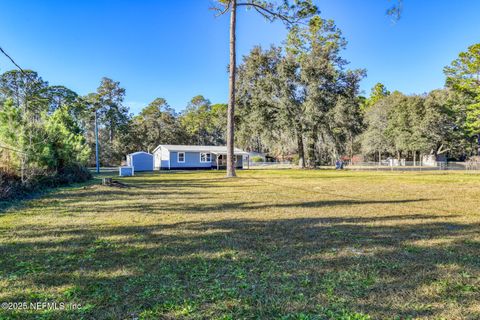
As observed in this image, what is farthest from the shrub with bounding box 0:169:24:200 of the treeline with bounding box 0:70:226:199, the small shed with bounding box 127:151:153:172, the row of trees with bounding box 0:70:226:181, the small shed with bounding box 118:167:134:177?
the small shed with bounding box 127:151:153:172

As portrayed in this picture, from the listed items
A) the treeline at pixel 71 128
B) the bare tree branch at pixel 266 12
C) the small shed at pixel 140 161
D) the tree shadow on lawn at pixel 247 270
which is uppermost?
the bare tree branch at pixel 266 12

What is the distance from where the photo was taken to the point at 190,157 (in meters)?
29.7

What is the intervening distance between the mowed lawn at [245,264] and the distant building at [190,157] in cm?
2330

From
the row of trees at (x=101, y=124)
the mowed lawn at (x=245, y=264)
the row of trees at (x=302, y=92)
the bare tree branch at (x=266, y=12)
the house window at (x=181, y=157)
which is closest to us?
the mowed lawn at (x=245, y=264)

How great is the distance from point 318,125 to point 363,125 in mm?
4311

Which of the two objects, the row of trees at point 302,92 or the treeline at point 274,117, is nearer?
the treeline at point 274,117

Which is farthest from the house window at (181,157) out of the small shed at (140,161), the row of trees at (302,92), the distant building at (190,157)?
the row of trees at (302,92)

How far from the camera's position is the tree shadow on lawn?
2.10 m

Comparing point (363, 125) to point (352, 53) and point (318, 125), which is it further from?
point (352, 53)

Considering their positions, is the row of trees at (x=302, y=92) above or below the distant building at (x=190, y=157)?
above

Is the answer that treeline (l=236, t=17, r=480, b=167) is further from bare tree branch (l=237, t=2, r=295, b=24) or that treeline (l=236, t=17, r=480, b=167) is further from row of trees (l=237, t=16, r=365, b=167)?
bare tree branch (l=237, t=2, r=295, b=24)

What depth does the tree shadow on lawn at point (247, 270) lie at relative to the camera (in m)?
2.10

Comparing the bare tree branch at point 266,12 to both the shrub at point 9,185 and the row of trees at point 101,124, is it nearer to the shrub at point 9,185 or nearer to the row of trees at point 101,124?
the row of trees at point 101,124

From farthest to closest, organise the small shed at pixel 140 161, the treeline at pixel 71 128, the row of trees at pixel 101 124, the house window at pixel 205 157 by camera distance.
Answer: the house window at pixel 205 157 < the small shed at pixel 140 161 < the row of trees at pixel 101 124 < the treeline at pixel 71 128
